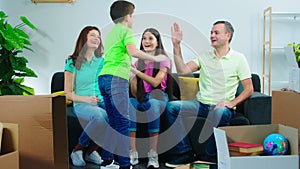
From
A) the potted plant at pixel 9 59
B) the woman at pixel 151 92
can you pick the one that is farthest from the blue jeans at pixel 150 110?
the potted plant at pixel 9 59

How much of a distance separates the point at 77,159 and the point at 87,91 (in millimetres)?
503

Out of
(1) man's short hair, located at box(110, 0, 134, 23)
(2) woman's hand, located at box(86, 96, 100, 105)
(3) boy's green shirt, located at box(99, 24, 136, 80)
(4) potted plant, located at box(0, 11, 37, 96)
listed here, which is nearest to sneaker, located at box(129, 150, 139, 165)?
(2) woman's hand, located at box(86, 96, 100, 105)

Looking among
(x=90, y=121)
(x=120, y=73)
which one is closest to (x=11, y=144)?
(x=120, y=73)

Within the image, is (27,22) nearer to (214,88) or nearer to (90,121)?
(90,121)

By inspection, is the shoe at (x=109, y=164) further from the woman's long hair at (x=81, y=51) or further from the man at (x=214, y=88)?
the woman's long hair at (x=81, y=51)

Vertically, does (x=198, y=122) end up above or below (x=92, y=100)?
below

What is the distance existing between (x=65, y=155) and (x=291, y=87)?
2.99ft

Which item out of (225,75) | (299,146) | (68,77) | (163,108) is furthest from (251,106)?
(299,146)

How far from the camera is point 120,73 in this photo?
8.87 feet

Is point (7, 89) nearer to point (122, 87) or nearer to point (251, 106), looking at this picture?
point (122, 87)

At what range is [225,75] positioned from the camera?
316 cm

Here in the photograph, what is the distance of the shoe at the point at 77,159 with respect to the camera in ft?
10.1

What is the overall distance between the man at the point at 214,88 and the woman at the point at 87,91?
52 centimetres

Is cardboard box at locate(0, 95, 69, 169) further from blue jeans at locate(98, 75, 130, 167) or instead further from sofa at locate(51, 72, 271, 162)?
sofa at locate(51, 72, 271, 162)
